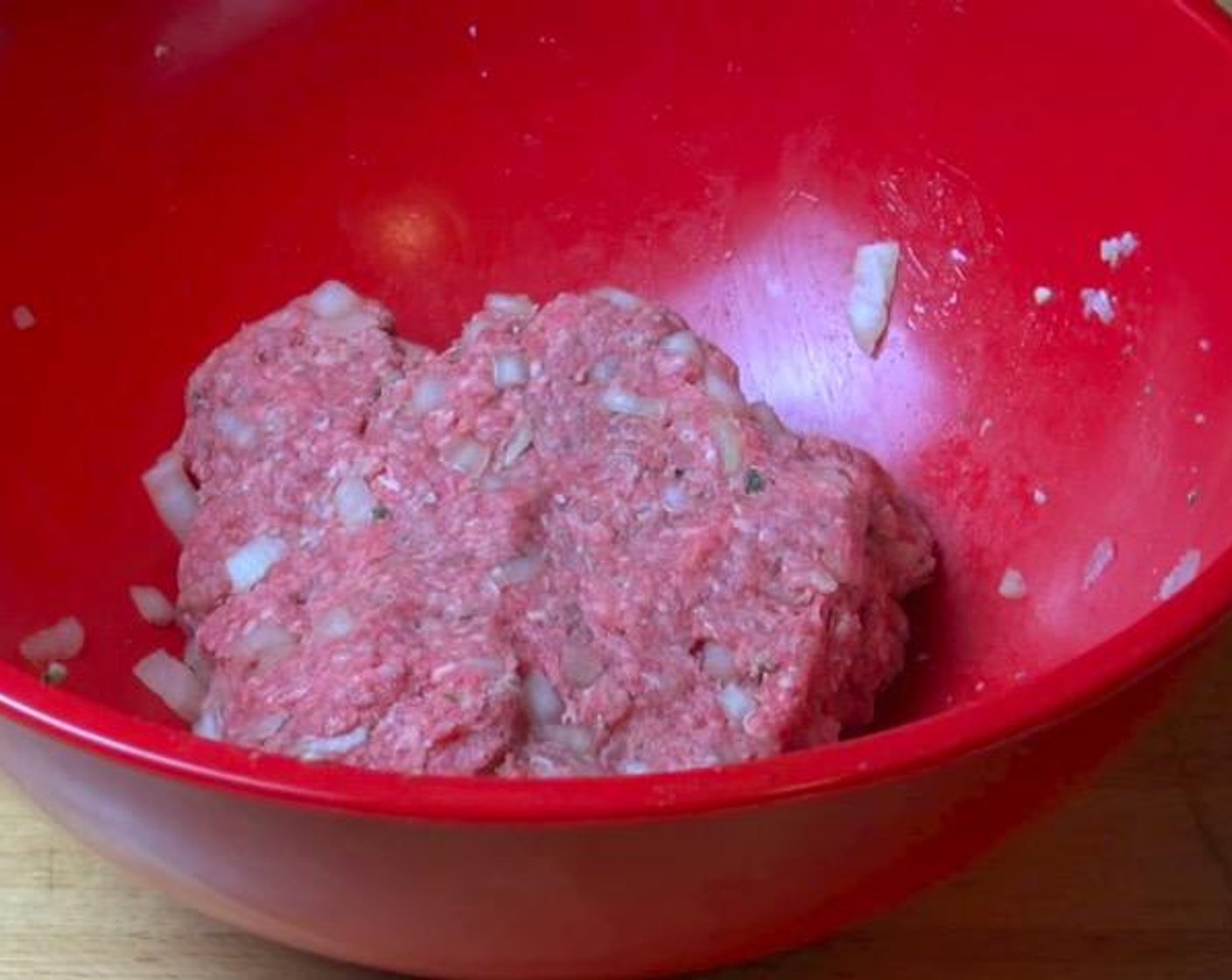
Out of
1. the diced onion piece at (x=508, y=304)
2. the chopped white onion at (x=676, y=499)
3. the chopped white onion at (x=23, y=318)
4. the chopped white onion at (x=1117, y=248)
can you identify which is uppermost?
the chopped white onion at (x=1117, y=248)

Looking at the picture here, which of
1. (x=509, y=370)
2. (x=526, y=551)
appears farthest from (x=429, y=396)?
(x=526, y=551)

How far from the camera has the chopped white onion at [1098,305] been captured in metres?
1.32

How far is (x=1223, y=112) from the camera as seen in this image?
1.22 m

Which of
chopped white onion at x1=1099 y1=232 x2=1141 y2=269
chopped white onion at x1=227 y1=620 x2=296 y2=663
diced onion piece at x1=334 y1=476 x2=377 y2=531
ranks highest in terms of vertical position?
chopped white onion at x1=1099 y1=232 x2=1141 y2=269

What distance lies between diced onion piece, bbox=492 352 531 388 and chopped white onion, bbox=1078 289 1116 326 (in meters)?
0.42

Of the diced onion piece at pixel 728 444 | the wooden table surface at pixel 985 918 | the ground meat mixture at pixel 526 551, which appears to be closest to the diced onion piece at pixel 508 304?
the ground meat mixture at pixel 526 551

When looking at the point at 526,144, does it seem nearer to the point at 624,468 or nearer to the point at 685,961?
the point at 624,468

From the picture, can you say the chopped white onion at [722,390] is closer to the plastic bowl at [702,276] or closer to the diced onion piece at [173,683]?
the plastic bowl at [702,276]

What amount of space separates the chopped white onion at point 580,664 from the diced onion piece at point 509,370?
0.25 m

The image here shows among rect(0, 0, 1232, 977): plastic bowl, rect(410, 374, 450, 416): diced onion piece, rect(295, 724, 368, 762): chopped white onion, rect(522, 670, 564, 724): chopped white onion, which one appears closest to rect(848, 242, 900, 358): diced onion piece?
rect(0, 0, 1232, 977): plastic bowl

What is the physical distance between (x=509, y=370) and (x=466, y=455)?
83 mm

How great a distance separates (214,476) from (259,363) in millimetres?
98

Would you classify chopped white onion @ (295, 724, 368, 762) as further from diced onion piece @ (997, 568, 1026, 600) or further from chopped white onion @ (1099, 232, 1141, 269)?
chopped white onion @ (1099, 232, 1141, 269)

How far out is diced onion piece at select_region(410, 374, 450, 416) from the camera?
1.38 m
